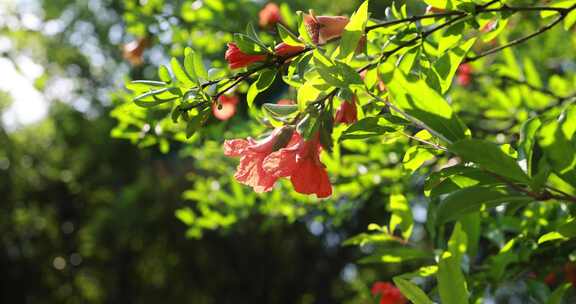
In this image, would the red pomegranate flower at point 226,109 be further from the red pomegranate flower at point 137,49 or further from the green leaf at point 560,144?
the green leaf at point 560,144

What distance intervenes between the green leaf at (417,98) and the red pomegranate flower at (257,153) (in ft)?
0.75

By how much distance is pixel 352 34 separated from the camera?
560 mm

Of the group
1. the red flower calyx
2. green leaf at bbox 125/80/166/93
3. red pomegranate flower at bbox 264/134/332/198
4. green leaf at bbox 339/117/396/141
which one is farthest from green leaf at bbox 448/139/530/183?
the red flower calyx

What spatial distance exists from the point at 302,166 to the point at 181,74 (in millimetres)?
160

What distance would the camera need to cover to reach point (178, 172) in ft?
23.8

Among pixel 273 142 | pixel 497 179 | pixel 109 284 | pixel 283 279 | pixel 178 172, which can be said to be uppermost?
pixel 497 179

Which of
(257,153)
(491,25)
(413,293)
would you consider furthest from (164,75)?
(491,25)

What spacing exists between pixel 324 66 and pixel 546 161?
20 cm

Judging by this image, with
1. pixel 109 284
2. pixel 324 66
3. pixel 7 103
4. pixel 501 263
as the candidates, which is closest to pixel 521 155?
pixel 324 66

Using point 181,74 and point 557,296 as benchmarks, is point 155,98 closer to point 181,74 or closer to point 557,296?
point 181,74

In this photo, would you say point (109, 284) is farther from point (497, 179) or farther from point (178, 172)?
point (497, 179)

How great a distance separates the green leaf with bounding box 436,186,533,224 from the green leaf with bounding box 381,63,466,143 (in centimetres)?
4

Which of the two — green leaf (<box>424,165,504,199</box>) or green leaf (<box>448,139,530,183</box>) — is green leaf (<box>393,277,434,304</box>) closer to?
green leaf (<box>424,165,504,199</box>)

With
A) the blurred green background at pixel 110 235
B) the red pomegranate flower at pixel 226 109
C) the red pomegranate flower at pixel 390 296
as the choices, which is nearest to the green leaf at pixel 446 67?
the red pomegranate flower at pixel 390 296
